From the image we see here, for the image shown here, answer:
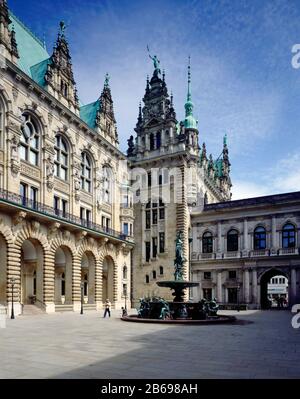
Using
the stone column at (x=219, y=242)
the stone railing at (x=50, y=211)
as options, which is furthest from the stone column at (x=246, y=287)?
the stone railing at (x=50, y=211)

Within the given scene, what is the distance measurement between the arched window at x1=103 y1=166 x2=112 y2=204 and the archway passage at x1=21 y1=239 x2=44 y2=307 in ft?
49.1

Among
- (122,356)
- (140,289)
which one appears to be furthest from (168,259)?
(122,356)

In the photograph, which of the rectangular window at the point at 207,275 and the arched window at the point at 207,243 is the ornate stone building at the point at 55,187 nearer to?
the arched window at the point at 207,243

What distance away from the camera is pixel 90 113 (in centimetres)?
5147

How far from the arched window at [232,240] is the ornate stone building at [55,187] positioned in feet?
42.9

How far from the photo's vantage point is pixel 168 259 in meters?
52.6

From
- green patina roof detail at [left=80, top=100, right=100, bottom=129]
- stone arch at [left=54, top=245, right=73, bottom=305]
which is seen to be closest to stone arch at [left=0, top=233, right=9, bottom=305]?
stone arch at [left=54, top=245, right=73, bottom=305]

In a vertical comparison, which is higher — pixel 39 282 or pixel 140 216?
pixel 140 216

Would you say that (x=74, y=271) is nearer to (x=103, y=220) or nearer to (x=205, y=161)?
(x=103, y=220)

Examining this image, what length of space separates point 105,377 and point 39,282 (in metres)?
26.9

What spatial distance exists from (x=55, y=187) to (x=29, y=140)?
5532 millimetres

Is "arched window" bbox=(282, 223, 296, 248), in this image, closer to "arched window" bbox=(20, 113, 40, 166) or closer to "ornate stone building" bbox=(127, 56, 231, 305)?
"ornate stone building" bbox=(127, 56, 231, 305)

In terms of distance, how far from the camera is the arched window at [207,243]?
53281 mm

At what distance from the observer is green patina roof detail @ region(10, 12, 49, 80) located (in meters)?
40.8
